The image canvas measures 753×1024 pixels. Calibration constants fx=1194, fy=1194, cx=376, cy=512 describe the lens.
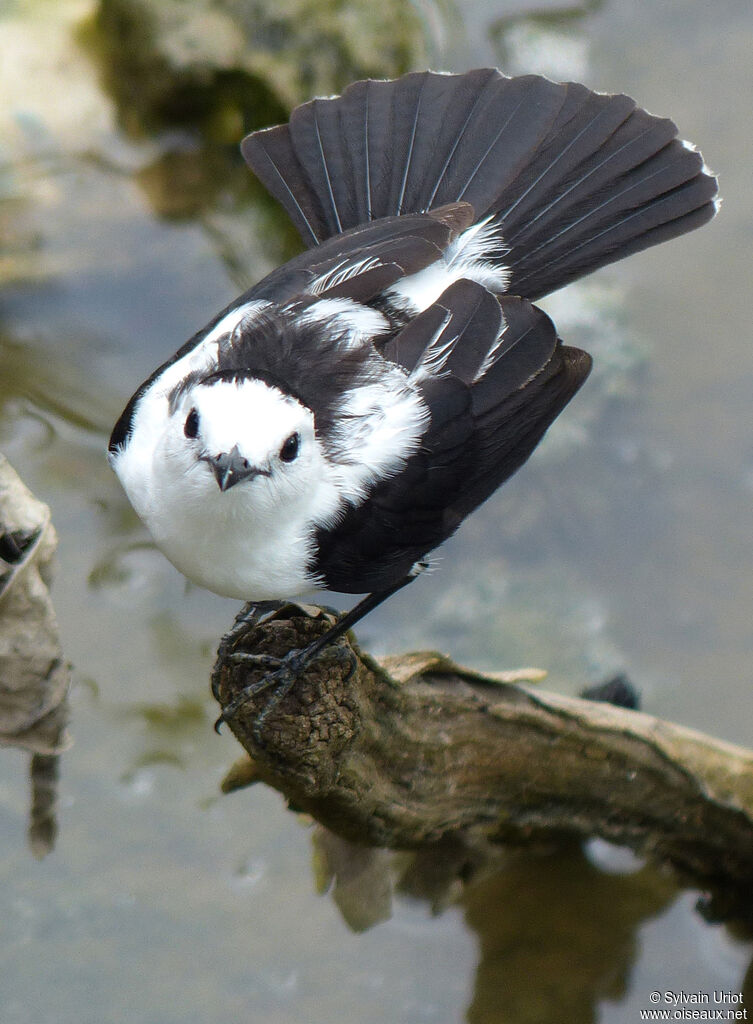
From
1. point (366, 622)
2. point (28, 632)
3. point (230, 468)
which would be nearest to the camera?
point (230, 468)

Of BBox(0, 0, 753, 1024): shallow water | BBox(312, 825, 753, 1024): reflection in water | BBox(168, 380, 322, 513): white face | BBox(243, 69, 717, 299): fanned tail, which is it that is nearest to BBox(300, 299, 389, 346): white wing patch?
BBox(168, 380, 322, 513): white face

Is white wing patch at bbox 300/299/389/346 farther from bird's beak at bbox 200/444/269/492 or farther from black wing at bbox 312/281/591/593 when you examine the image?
bird's beak at bbox 200/444/269/492

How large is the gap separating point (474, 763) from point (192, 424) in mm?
1241

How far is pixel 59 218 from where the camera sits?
554cm

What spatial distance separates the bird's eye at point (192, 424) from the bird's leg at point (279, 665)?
1.81 ft

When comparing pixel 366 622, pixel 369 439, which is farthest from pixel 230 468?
pixel 366 622

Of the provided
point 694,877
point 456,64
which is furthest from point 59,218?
point 694,877

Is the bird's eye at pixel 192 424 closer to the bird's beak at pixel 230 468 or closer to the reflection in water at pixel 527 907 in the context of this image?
the bird's beak at pixel 230 468

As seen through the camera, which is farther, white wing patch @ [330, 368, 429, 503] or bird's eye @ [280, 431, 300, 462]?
white wing patch @ [330, 368, 429, 503]

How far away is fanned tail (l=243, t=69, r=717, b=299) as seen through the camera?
342 cm

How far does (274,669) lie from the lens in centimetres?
283

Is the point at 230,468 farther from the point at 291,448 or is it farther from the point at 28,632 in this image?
the point at 28,632

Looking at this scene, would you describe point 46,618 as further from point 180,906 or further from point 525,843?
point 525,843


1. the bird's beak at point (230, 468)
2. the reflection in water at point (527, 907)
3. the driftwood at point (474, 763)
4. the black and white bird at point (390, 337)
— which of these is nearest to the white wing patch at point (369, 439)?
the black and white bird at point (390, 337)
